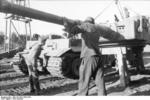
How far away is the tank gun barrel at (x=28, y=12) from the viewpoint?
349 cm

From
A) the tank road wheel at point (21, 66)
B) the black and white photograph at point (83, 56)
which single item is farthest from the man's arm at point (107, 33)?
the tank road wheel at point (21, 66)

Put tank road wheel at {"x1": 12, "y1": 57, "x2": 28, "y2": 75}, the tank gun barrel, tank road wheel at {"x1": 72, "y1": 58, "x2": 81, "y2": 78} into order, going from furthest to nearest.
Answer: tank road wheel at {"x1": 12, "y1": 57, "x2": 28, "y2": 75}, tank road wheel at {"x1": 72, "y1": 58, "x2": 81, "y2": 78}, the tank gun barrel

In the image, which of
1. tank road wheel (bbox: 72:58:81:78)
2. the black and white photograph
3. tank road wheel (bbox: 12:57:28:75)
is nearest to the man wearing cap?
the black and white photograph

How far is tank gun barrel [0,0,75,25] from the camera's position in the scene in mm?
3489

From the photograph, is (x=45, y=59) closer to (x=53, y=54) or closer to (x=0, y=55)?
(x=53, y=54)

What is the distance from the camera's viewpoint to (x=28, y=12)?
383cm

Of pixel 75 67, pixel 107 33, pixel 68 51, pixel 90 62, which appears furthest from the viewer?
pixel 75 67

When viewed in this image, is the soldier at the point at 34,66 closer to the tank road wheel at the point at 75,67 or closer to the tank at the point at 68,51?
the tank at the point at 68,51

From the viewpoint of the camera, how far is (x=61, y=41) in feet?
32.8

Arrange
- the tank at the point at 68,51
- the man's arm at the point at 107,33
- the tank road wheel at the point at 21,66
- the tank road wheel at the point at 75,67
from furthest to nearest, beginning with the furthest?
1. the tank road wheel at the point at 21,66
2. the tank road wheel at the point at 75,67
3. the tank at the point at 68,51
4. the man's arm at the point at 107,33

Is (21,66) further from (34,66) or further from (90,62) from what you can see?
(90,62)

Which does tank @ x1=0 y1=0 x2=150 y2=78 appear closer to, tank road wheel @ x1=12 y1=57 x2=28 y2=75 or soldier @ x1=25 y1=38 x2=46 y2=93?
tank road wheel @ x1=12 y1=57 x2=28 y2=75

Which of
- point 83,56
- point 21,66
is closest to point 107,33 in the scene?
point 83,56

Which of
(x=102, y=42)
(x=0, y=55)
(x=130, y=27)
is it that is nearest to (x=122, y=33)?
(x=130, y=27)
